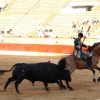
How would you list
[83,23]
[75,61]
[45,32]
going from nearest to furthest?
[75,61]
[45,32]
[83,23]

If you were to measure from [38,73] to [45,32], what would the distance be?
1809cm

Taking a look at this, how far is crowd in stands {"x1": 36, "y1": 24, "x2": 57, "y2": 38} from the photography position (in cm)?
2480

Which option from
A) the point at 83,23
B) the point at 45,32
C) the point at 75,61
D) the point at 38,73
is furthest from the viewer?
the point at 83,23

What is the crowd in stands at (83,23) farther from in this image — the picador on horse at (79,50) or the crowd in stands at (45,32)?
the picador on horse at (79,50)

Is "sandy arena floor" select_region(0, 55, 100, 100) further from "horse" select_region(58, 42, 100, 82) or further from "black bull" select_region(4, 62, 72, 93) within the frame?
"horse" select_region(58, 42, 100, 82)

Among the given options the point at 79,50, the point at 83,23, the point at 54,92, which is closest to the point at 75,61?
the point at 79,50

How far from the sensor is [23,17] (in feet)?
96.2

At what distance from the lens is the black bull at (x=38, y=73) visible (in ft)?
22.8

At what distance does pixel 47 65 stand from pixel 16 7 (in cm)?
2488

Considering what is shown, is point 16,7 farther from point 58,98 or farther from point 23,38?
point 58,98

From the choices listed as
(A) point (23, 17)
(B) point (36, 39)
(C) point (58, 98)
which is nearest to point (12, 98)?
(C) point (58, 98)

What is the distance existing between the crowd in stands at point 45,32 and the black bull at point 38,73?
1723 cm

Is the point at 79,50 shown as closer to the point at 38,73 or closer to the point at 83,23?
the point at 38,73

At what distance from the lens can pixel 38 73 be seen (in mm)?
7090
